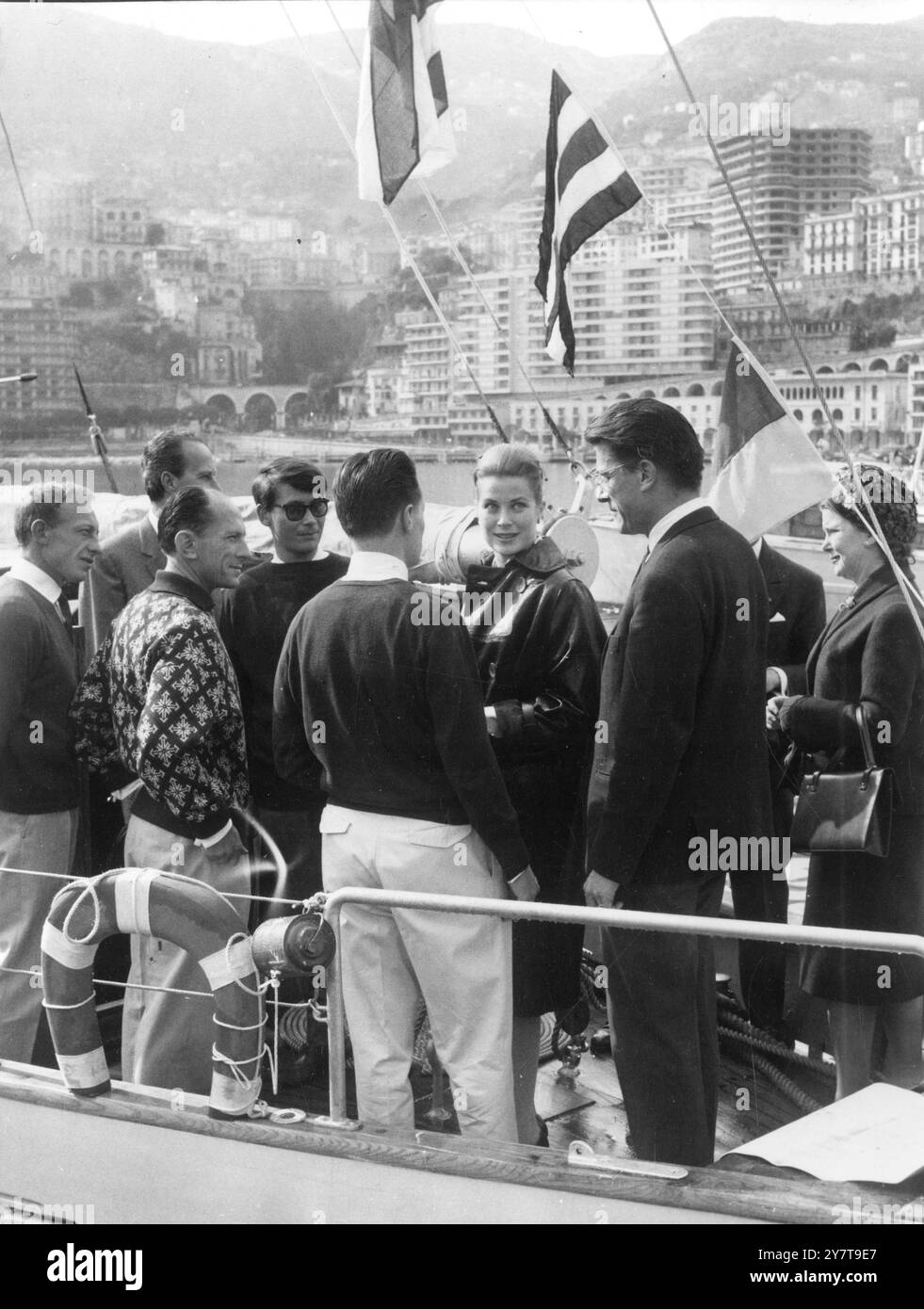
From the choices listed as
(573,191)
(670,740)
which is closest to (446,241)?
(573,191)

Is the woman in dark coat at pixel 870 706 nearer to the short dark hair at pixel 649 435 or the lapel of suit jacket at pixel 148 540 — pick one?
the short dark hair at pixel 649 435

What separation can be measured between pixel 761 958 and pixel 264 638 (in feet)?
5.27

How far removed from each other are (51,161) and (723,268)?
695 inches

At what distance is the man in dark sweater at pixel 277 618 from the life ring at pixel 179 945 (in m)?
0.73

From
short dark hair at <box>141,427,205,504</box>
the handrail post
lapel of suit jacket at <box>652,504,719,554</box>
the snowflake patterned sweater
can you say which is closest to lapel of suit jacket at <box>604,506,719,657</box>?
lapel of suit jacket at <box>652,504,719,554</box>

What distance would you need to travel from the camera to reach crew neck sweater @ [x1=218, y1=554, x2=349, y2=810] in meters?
3.67

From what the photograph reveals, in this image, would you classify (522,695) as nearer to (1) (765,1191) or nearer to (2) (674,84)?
(1) (765,1191)

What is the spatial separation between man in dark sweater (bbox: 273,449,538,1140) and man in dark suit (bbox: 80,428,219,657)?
1.16m

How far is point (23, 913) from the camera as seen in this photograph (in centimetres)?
364

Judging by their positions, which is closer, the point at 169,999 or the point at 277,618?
the point at 169,999

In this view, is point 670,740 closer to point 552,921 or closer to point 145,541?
point 552,921

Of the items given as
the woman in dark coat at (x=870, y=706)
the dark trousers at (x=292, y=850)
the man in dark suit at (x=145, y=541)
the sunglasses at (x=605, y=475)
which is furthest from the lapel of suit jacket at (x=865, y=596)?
the man in dark suit at (x=145, y=541)

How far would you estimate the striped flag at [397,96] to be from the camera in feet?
14.4
